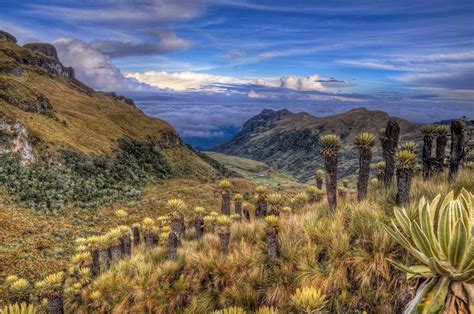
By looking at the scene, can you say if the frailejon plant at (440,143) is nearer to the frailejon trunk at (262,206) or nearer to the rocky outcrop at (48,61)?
the frailejon trunk at (262,206)

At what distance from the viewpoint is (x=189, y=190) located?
41000mm

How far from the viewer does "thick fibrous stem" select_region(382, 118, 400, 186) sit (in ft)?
35.3

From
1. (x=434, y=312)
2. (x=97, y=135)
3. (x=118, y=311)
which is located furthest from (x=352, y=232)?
(x=97, y=135)

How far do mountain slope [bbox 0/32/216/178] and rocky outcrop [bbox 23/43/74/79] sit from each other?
10099 millimetres

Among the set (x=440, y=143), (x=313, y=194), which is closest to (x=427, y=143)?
(x=440, y=143)

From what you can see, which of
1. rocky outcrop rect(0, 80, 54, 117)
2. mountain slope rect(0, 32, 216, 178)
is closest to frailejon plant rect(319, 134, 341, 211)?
mountain slope rect(0, 32, 216, 178)

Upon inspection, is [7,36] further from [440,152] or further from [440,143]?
[440,143]

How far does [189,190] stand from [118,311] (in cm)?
3231

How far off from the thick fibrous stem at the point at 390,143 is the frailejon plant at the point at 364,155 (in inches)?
30.8

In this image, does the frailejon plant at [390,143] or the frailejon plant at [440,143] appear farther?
the frailejon plant at [440,143]

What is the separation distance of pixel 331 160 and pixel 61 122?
51676 millimetres

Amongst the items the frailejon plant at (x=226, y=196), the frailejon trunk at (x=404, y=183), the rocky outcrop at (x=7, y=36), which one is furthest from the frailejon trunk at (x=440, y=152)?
the rocky outcrop at (x=7, y=36)

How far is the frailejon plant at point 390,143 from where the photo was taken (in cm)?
1077

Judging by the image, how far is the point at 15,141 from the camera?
3450 cm
